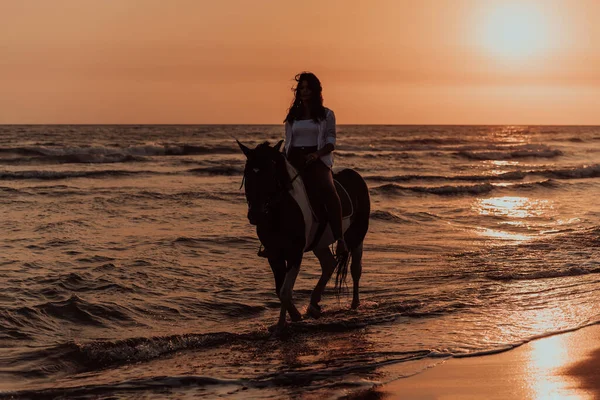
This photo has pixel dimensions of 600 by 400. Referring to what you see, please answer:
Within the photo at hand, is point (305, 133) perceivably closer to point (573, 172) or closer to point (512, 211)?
point (512, 211)

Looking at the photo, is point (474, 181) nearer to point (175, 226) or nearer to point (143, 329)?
point (175, 226)

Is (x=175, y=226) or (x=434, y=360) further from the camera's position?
(x=175, y=226)

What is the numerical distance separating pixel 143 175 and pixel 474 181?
1325 centimetres

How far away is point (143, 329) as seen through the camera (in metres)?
8.42

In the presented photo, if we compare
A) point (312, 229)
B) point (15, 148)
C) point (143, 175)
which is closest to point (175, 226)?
point (312, 229)

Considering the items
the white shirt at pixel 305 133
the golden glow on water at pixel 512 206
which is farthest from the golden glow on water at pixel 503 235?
the white shirt at pixel 305 133

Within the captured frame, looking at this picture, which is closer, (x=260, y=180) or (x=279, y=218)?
(x=260, y=180)

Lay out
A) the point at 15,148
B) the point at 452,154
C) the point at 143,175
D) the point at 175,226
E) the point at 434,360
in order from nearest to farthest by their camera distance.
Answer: the point at 434,360 < the point at 175,226 < the point at 143,175 < the point at 15,148 < the point at 452,154

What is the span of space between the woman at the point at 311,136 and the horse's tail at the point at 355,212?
937mm

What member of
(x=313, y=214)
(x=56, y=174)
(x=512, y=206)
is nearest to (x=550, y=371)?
(x=313, y=214)

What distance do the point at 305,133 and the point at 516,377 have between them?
3.21 meters

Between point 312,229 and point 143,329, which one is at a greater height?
point 312,229

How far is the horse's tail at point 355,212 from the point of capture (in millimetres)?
9089

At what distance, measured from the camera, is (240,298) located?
388 inches
